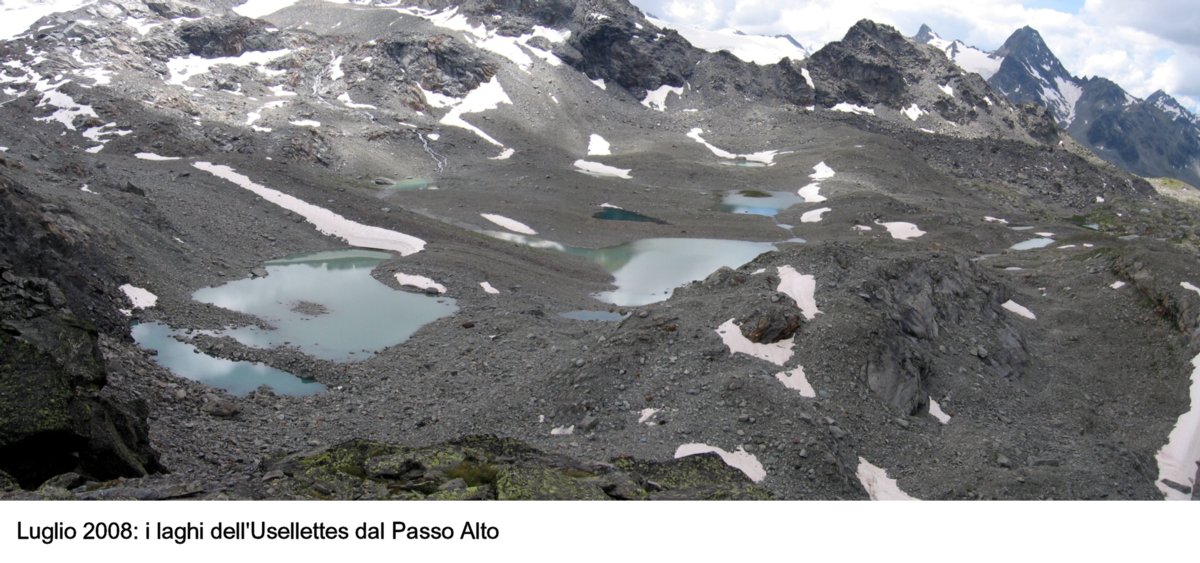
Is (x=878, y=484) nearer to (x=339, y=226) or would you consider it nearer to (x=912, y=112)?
(x=339, y=226)

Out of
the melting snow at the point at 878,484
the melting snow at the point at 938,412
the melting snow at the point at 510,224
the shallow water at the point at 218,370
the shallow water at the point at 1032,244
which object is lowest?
the melting snow at the point at 510,224

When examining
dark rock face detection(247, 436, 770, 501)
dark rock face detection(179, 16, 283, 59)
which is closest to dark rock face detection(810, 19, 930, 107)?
dark rock face detection(179, 16, 283, 59)

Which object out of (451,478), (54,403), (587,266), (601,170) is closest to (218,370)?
(54,403)

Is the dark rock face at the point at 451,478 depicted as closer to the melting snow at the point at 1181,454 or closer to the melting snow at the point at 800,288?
the melting snow at the point at 800,288

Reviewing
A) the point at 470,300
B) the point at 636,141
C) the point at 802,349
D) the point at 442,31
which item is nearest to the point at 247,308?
the point at 470,300

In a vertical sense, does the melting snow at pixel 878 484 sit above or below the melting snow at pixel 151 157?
above

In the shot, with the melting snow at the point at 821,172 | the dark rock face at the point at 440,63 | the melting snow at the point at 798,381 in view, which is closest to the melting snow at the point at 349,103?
the dark rock face at the point at 440,63
